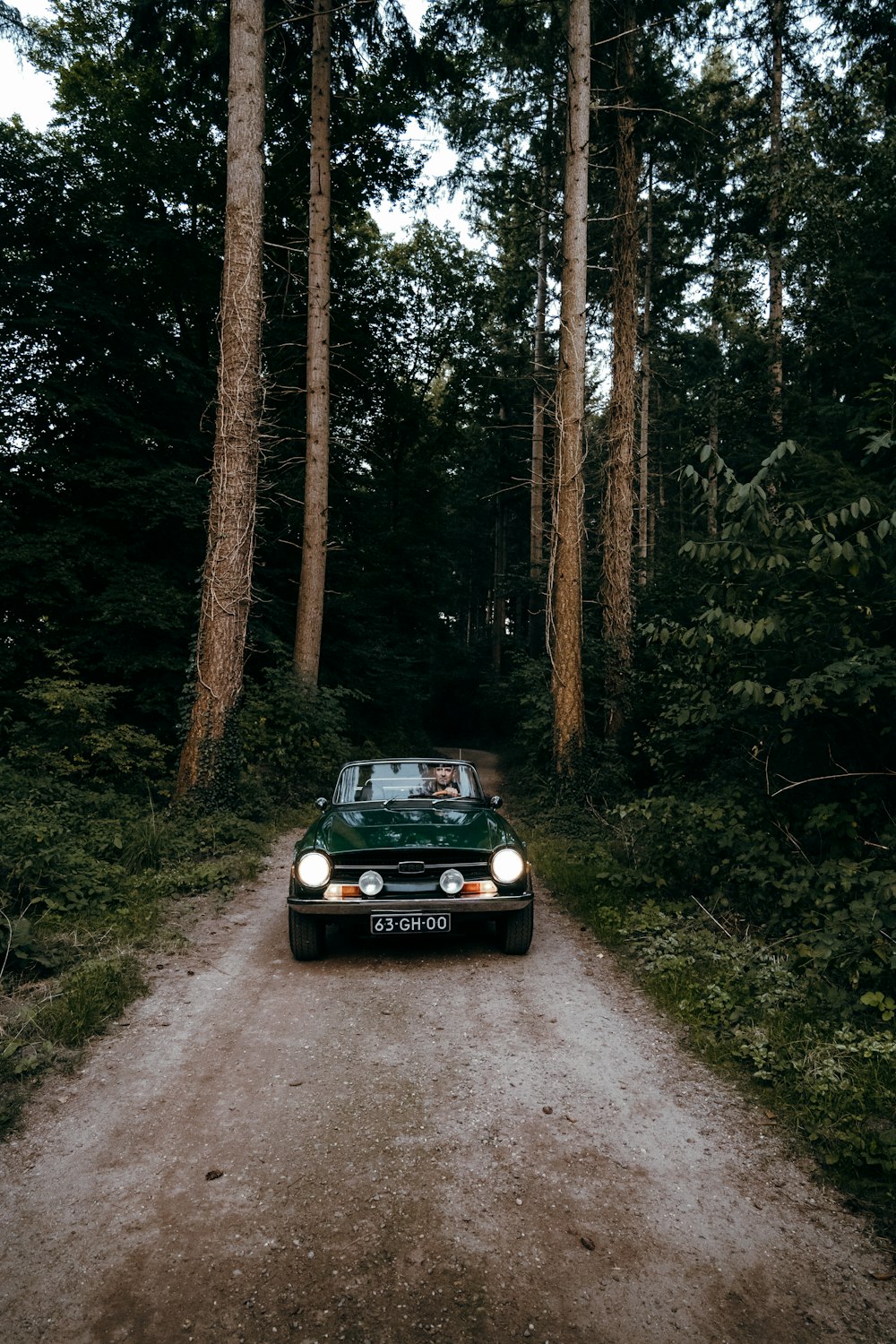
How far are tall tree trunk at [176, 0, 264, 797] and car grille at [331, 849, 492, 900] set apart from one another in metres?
4.52

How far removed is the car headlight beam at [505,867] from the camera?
5.04 metres

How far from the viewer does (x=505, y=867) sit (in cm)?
505

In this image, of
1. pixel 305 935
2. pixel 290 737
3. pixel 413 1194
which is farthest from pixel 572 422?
pixel 413 1194

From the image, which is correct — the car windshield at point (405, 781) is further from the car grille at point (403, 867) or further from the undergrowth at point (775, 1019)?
the undergrowth at point (775, 1019)

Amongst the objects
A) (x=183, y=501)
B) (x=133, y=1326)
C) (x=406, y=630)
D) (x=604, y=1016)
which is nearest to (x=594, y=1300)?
(x=133, y=1326)

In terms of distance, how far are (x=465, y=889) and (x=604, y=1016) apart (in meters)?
1.17

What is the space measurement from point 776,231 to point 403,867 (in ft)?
46.0

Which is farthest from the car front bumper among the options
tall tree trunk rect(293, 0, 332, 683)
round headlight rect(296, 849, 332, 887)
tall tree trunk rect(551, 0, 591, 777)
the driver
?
tall tree trunk rect(293, 0, 332, 683)

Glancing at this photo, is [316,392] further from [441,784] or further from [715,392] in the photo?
[715,392]

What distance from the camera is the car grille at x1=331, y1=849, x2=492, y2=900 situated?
4957 millimetres

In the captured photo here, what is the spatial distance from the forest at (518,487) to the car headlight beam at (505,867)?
1.06 meters

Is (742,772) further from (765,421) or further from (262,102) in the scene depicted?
(765,421)

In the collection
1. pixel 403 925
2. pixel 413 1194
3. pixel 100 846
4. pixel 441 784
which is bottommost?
pixel 413 1194

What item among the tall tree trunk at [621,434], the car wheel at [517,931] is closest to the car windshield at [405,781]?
the car wheel at [517,931]
